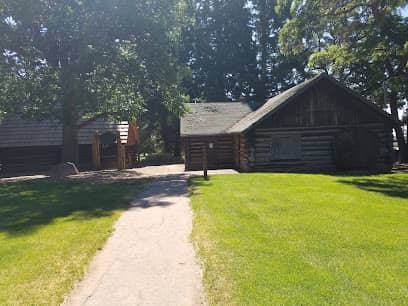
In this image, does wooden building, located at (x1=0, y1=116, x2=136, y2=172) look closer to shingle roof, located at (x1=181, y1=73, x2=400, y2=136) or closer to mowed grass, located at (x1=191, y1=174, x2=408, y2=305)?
shingle roof, located at (x1=181, y1=73, x2=400, y2=136)

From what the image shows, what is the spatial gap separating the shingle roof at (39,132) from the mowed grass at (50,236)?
1373 cm

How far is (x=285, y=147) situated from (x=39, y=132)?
1811 centimetres

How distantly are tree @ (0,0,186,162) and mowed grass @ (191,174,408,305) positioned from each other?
1238cm

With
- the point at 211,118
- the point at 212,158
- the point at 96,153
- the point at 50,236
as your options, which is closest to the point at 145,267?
the point at 50,236

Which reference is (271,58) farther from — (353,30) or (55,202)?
(55,202)

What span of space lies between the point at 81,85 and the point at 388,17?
762 inches

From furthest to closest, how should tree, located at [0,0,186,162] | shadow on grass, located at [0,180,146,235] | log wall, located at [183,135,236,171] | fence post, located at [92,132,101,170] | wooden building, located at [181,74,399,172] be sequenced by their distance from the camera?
fence post, located at [92,132,101,170]
log wall, located at [183,135,236,171]
wooden building, located at [181,74,399,172]
tree, located at [0,0,186,162]
shadow on grass, located at [0,180,146,235]

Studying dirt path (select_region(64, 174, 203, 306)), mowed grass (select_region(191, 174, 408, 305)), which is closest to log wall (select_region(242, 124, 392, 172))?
mowed grass (select_region(191, 174, 408, 305))

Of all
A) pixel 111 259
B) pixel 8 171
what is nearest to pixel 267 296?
pixel 111 259

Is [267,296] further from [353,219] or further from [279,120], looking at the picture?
[279,120]

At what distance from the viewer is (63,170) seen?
21422 millimetres

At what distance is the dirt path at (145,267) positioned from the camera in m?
4.73

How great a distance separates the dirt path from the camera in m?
4.73

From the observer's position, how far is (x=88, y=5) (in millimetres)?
20219
